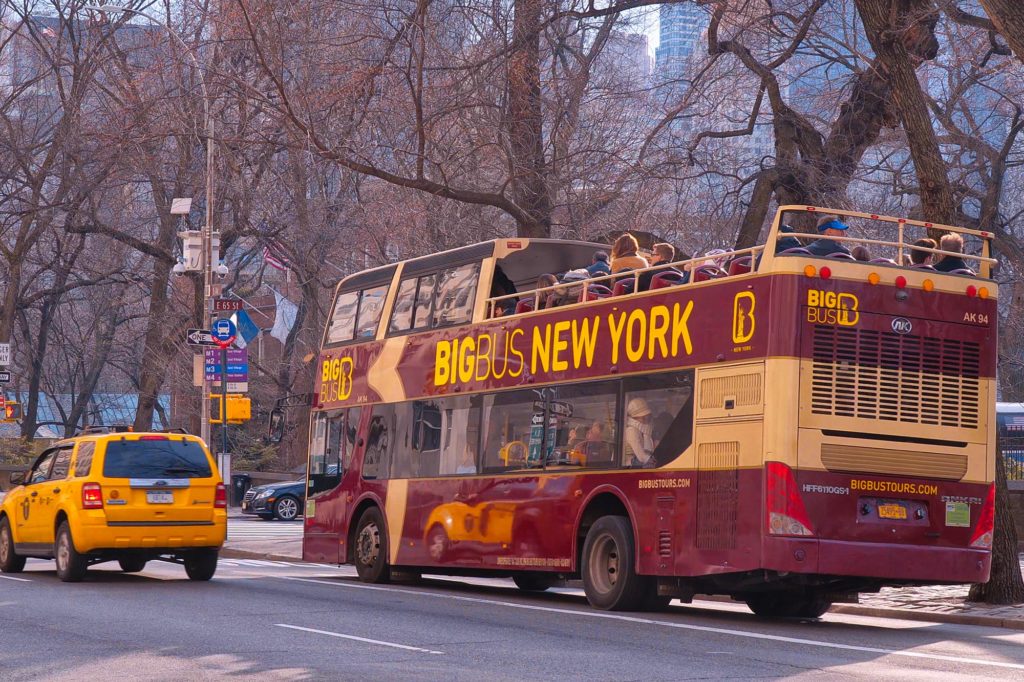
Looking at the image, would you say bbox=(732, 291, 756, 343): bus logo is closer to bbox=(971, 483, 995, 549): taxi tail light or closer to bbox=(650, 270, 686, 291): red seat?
bbox=(650, 270, 686, 291): red seat

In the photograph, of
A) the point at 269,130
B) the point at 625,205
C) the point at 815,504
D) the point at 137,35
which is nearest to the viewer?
the point at 815,504

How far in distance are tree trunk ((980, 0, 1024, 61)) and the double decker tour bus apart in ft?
7.90

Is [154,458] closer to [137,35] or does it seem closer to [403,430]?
[403,430]

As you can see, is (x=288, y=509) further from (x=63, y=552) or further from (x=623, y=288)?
(x=623, y=288)

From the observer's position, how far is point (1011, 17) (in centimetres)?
1630

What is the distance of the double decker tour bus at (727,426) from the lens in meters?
13.8

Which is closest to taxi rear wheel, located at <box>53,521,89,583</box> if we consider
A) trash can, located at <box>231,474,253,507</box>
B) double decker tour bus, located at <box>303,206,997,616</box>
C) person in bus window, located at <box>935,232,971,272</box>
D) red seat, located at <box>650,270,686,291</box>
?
double decker tour bus, located at <box>303,206,997,616</box>

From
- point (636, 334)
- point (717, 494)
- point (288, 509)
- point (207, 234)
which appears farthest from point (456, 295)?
point (288, 509)

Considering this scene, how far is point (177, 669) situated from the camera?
414 inches

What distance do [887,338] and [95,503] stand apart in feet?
33.1

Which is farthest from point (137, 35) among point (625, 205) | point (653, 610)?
point (653, 610)

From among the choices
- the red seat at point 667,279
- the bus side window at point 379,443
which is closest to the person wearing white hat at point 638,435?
the red seat at point 667,279

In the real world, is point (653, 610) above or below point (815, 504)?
below

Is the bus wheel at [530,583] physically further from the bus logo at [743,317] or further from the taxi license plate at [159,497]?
the bus logo at [743,317]
